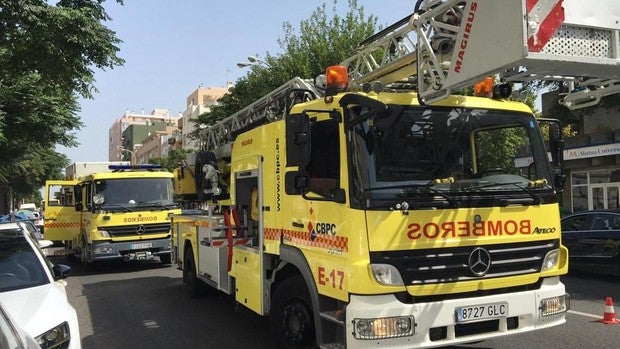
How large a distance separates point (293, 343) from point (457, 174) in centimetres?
218

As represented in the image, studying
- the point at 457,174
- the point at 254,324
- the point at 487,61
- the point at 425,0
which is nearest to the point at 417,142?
the point at 457,174

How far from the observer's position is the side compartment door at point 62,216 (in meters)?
15.6

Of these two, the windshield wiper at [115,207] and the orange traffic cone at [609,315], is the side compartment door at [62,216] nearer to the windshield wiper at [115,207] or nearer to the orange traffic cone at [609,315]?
the windshield wiper at [115,207]

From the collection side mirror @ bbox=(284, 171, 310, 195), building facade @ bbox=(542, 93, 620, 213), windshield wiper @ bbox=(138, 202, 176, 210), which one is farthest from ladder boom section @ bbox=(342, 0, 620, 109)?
→ building facade @ bbox=(542, 93, 620, 213)

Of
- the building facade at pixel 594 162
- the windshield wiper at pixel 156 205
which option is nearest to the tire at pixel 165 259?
the windshield wiper at pixel 156 205

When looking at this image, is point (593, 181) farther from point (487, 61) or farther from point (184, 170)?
point (487, 61)

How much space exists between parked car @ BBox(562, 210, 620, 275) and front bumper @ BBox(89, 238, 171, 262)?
8.95 m

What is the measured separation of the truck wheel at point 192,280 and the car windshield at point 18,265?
3504 millimetres

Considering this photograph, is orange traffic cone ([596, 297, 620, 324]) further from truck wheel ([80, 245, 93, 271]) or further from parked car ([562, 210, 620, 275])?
truck wheel ([80, 245, 93, 271])

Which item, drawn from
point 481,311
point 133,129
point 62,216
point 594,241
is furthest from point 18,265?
point 133,129

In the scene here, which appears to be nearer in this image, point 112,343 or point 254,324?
point 112,343

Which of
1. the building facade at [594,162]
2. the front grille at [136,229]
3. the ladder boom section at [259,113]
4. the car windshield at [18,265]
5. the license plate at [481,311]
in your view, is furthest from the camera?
the building facade at [594,162]

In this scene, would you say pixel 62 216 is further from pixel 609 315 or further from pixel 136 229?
pixel 609 315

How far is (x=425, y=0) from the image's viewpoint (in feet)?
16.6
